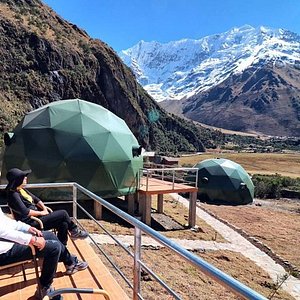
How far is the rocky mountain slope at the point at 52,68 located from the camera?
5062cm

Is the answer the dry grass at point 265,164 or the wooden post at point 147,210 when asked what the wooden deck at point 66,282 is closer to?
the wooden post at point 147,210

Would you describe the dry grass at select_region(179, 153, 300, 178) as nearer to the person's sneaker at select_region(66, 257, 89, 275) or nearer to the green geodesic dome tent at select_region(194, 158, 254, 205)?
the green geodesic dome tent at select_region(194, 158, 254, 205)

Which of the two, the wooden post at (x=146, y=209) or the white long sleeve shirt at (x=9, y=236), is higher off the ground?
the white long sleeve shirt at (x=9, y=236)

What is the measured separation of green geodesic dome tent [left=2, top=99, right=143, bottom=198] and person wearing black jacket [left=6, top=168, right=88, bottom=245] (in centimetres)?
760

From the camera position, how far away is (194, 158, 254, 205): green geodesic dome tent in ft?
82.8

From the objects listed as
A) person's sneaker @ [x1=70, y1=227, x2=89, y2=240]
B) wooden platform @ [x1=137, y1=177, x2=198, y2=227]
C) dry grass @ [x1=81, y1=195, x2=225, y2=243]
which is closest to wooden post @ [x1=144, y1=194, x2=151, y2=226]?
wooden platform @ [x1=137, y1=177, x2=198, y2=227]

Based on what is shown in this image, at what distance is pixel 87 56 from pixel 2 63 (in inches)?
750

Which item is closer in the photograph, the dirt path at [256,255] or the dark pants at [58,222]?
the dark pants at [58,222]

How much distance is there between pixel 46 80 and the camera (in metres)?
55.7

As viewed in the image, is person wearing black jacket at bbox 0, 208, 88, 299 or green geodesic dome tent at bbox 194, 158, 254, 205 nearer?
person wearing black jacket at bbox 0, 208, 88, 299

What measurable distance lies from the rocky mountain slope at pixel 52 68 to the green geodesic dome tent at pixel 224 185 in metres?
24.6

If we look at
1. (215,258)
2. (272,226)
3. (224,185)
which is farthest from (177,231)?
(224,185)

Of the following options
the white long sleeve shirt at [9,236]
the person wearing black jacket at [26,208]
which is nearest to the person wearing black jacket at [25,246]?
the white long sleeve shirt at [9,236]

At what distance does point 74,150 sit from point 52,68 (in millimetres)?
48587
